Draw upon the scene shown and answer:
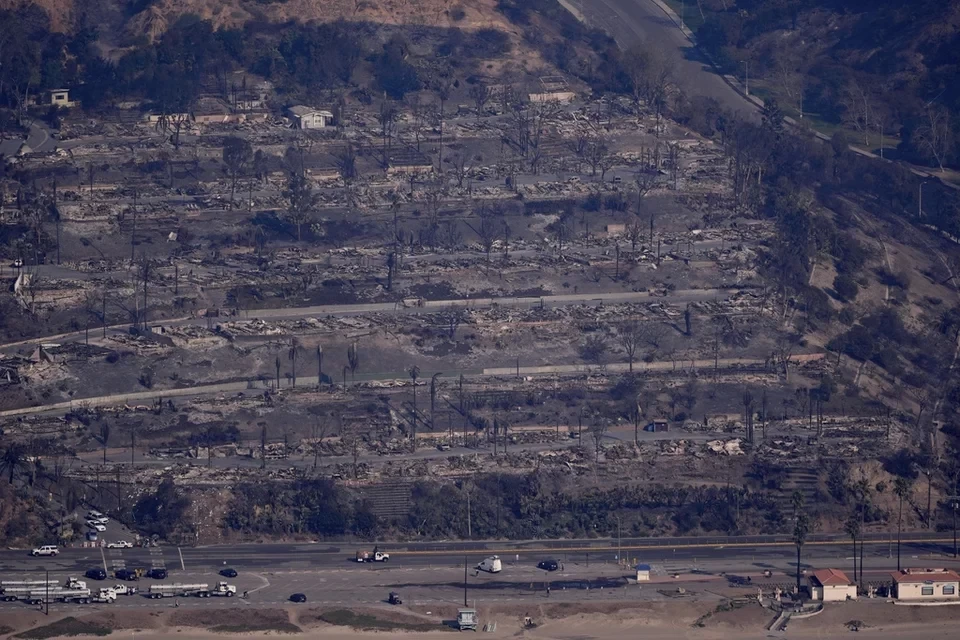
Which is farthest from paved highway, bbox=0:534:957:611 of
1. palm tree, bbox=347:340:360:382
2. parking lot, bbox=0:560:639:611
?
palm tree, bbox=347:340:360:382

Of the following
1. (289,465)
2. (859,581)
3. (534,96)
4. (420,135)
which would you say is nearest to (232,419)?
(289,465)

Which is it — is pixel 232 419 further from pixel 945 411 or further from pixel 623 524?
pixel 945 411

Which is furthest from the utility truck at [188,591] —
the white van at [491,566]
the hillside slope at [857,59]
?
the hillside slope at [857,59]

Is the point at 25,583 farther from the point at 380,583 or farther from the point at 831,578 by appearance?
the point at 831,578

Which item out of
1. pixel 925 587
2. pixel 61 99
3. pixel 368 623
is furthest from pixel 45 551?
pixel 61 99

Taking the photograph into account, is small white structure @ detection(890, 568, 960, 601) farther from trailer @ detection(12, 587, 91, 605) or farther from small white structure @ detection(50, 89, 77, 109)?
small white structure @ detection(50, 89, 77, 109)
